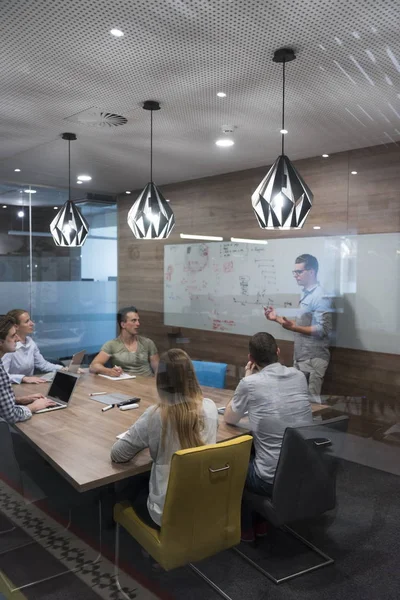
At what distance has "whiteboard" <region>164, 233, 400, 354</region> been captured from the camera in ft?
9.78

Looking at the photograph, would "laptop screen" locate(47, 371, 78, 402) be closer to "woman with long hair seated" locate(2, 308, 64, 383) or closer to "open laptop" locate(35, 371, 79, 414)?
"open laptop" locate(35, 371, 79, 414)

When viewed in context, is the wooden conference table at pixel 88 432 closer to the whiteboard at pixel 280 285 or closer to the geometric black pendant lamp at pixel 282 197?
the whiteboard at pixel 280 285

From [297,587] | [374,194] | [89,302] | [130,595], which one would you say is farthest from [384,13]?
[89,302]

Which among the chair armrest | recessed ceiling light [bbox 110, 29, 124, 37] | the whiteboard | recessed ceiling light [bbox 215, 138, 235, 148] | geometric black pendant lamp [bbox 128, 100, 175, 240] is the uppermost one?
recessed ceiling light [bbox 110, 29, 124, 37]

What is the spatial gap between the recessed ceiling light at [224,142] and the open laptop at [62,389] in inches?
76.0

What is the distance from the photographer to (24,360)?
3742mm

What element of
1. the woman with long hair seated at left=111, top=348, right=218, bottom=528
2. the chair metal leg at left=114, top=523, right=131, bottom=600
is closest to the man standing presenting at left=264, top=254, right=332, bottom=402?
the woman with long hair seated at left=111, top=348, right=218, bottom=528

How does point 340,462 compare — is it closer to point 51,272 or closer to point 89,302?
point 89,302

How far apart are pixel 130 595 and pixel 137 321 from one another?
2.00 meters

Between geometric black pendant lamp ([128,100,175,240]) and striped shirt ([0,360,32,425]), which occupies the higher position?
geometric black pendant lamp ([128,100,175,240])

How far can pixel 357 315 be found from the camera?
10.3ft

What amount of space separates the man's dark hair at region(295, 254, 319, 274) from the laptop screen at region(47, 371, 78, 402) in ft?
5.36

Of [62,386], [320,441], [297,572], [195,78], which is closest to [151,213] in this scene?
[195,78]

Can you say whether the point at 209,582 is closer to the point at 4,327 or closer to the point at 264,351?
the point at 264,351
